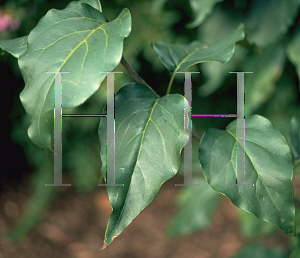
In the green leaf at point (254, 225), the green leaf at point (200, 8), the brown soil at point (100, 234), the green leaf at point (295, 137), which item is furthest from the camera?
the brown soil at point (100, 234)

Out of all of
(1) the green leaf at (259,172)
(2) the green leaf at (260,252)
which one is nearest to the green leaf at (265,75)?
(2) the green leaf at (260,252)

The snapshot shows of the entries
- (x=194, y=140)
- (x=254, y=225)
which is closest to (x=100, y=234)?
(x=194, y=140)

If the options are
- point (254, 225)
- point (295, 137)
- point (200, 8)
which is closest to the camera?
point (295, 137)

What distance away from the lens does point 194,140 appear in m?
1.43

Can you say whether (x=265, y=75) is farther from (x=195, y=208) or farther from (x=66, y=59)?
(x=66, y=59)

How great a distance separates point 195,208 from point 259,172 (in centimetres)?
66

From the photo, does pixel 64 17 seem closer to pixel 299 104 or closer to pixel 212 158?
pixel 212 158

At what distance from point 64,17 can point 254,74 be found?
81cm

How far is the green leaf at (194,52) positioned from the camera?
0.42m

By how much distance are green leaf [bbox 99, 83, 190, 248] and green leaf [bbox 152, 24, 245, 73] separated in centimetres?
8

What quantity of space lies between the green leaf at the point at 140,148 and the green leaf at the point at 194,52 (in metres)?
0.08

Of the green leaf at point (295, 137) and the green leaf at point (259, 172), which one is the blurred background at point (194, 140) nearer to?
the green leaf at point (295, 137)

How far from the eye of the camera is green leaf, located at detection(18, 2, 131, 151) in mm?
290

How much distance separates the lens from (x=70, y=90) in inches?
11.2
